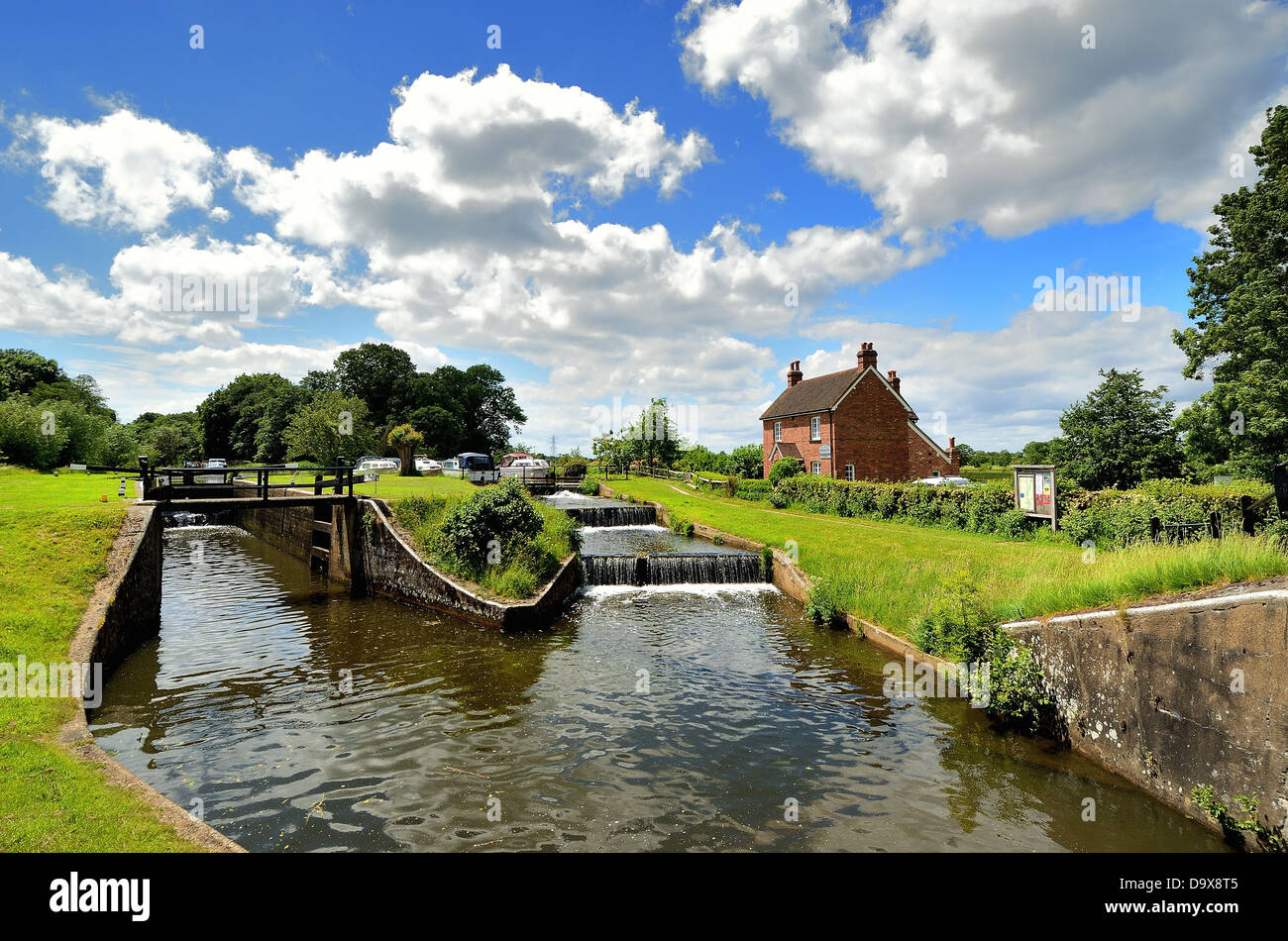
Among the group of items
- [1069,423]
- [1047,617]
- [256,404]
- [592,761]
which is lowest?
[592,761]

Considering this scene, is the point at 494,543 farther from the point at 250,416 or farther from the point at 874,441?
the point at 250,416

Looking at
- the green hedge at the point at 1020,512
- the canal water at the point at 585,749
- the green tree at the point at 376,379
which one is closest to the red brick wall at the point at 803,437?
the green hedge at the point at 1020,512

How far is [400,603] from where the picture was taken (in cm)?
1902

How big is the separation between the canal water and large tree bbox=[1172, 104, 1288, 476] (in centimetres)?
2385

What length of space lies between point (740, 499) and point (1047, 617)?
34.8 m

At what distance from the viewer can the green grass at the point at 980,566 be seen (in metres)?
8.26

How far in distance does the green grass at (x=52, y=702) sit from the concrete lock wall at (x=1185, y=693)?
10522mm

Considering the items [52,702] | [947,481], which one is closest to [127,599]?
[52,702]

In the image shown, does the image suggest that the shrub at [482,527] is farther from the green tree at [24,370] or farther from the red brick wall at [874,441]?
the green tree at [24,370]

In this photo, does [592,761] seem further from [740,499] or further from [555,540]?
[740,499]

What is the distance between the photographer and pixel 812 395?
171 feet

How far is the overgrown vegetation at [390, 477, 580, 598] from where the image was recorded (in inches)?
679

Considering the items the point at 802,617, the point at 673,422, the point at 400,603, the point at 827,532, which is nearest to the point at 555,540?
the point at 400,603

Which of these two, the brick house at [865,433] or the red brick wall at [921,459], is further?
the red brick wall at [921,459]
